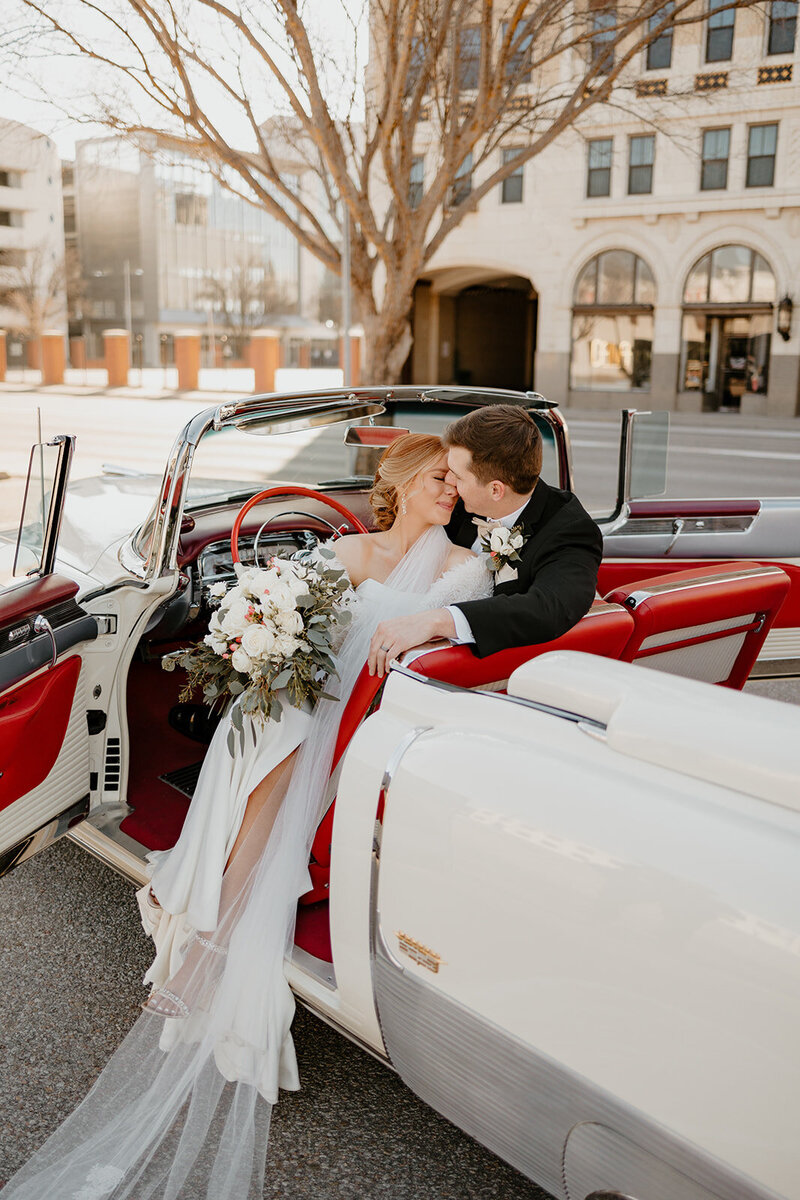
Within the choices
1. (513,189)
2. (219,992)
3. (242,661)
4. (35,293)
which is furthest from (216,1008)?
(35,293)

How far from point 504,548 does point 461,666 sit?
2.13ft

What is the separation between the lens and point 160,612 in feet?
9.78

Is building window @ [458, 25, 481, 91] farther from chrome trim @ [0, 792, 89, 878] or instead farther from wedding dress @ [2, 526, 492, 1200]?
chrome trim @ [0, 792, 89, 878]

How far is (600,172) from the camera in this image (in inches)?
995

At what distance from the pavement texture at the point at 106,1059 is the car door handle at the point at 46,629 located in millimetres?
915

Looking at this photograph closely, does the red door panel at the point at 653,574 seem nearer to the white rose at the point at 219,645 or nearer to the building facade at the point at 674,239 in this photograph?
the white rose at the point at 219,645

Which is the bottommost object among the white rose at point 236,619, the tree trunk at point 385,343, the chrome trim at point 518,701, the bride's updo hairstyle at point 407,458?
the chrome trim at point 518,701

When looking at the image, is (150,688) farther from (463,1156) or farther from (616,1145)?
(616,1145)

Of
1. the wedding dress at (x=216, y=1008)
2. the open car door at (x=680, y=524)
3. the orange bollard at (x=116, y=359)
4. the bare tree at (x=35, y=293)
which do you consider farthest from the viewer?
the bare tree at (x=35, y=293)

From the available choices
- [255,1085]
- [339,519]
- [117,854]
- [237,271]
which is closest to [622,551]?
[339,519]

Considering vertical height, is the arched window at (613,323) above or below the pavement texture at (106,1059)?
above

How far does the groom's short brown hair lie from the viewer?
2.64 m

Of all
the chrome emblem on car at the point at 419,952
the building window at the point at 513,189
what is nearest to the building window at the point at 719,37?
the building window at the point at 513,189

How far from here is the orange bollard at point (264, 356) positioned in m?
29.8
